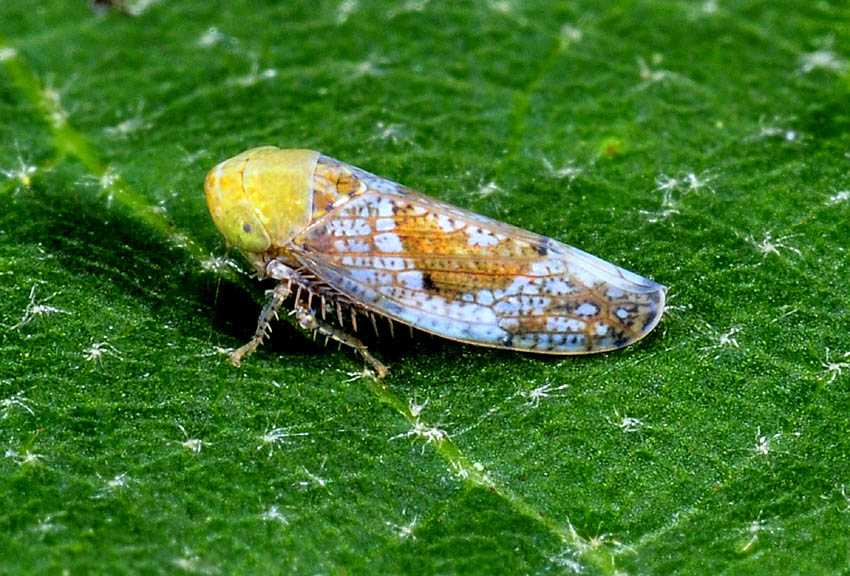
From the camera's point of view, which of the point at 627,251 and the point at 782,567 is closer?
the point at 782,567

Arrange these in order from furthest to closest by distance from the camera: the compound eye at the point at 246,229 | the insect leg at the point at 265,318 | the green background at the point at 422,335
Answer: the compound eye at the point at 246,229
the insect leg at the point at 265,318
the green background at the point at 422,335

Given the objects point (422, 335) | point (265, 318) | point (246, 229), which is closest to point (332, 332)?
point (265, 318)

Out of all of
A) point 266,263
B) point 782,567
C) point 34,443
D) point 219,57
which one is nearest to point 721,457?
point 782,567

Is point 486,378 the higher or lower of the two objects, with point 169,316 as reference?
lower

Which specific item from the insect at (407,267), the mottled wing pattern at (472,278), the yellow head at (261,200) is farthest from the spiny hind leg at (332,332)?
the yellow head at (261,200)

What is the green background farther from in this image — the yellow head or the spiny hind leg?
the yellow head

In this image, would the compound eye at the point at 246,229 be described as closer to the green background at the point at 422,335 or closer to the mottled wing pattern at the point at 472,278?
the mottled wing pattern at the point at 472,278

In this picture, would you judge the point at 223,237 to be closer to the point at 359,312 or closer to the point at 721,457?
→ the point at 359,312
